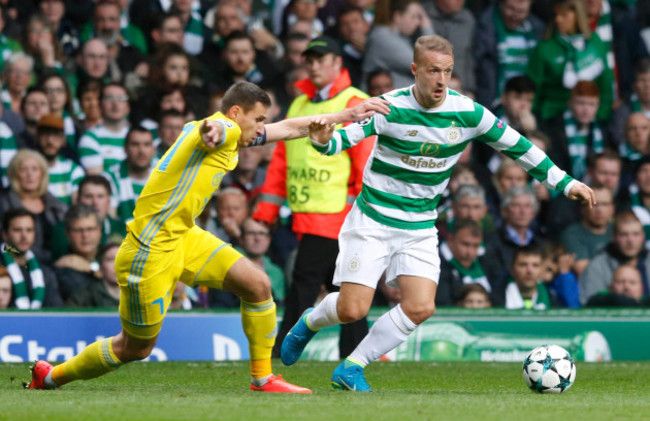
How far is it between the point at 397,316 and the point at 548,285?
5.24 meters

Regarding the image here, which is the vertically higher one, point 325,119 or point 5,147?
point 325,119

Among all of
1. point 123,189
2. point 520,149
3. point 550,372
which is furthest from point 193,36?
point 550,372

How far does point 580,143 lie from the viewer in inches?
572

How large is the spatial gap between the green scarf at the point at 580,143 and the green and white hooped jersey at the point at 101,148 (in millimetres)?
4938

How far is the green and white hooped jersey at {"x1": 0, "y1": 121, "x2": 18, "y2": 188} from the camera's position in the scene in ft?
40.5

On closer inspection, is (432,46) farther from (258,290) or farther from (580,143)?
(580,143)

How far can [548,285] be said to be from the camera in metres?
13.0

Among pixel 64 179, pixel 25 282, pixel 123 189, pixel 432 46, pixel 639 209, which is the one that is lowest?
pixel 25 282

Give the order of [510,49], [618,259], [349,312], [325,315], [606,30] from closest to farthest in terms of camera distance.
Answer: [349,312] → [325,315] → [618,259] → [510,49] → [606,30]

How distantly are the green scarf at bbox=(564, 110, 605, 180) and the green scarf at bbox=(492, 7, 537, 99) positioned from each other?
0.80m

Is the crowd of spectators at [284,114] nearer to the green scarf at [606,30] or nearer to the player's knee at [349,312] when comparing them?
the green scarf at [606,30]

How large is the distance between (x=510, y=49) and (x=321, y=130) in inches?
295

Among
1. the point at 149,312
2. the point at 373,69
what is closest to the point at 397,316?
the point at 149,312

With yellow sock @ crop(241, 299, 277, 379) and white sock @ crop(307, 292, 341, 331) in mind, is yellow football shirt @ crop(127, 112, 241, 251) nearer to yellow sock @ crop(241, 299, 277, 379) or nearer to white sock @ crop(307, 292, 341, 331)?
yellow sock @ crop(241, 299, 277, 379)
